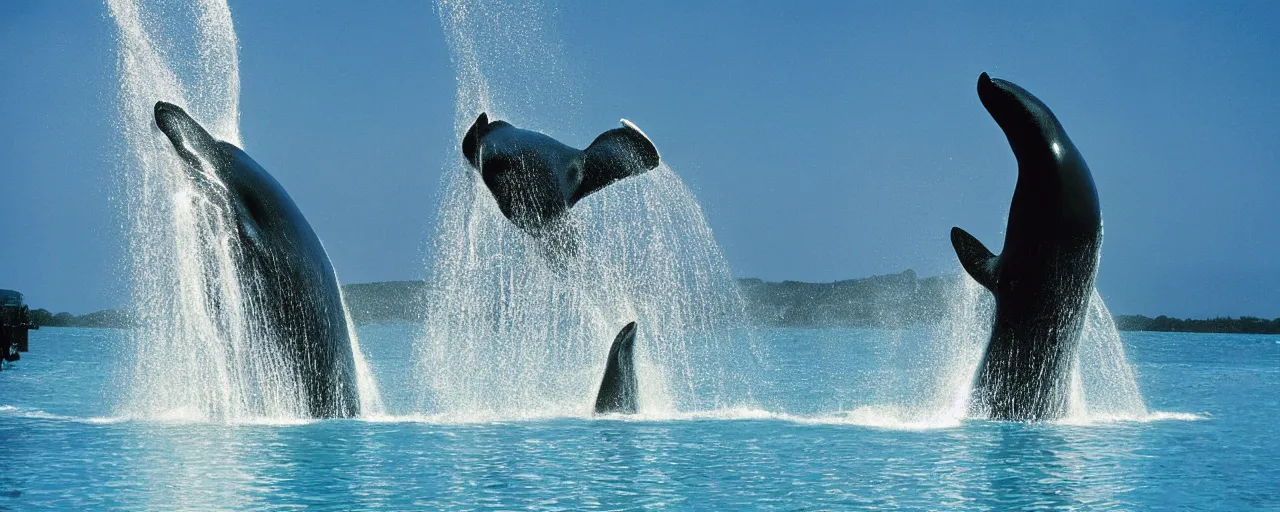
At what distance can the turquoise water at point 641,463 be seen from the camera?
14484 millimetres

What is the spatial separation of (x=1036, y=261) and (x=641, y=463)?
7.24 m

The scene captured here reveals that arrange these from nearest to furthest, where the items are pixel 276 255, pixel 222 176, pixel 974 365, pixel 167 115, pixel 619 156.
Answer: pixel 167 115 < pixel 222 176 < pixel 276 255 < pixel 619 156 < pixel 974 365

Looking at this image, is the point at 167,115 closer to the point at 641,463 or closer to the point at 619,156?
the point at 619,156

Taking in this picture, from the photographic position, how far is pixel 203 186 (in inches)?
727

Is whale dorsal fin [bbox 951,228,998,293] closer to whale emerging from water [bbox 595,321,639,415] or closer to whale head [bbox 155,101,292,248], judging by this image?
whale emerging from water [bbox 595,321,639,415]

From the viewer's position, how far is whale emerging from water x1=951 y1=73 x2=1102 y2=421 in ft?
63.8

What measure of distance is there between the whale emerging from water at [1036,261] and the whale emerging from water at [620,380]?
540 centimetres

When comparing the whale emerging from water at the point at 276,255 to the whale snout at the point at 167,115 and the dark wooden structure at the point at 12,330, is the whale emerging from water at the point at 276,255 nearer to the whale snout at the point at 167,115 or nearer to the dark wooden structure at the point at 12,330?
the whale snout at the point at 167,115

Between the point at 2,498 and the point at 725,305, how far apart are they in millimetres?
9886

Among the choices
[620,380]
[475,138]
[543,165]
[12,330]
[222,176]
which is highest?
[475,138]

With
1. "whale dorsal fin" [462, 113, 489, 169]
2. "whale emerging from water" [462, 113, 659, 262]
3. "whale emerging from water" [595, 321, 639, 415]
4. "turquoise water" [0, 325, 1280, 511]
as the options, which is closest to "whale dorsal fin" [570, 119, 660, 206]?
"whale emerging from water" [462, 113, 659, 262]

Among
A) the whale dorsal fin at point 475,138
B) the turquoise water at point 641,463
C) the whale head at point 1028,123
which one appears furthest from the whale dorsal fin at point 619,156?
the whale head at point 1028,123

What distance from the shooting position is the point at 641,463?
55.2ft

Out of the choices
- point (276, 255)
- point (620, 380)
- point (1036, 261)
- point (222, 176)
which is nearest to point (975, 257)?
point (1036, 261)
